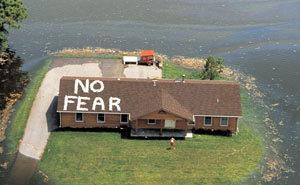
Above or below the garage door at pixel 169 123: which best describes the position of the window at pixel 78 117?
above

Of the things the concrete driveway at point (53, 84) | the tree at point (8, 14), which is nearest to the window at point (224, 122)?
the concrete driveway at point (53, 84)

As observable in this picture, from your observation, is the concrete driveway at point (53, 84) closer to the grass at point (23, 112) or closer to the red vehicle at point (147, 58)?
the grass at point (23, 112)

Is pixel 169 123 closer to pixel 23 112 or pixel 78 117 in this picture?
pixel 78 117

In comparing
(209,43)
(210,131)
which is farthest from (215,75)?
(209,43)

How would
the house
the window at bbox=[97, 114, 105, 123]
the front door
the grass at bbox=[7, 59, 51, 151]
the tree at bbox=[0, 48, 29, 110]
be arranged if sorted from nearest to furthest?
the grass at bbox=[7, 59, 51, 151], the house, the front door, the window at bbox=[97, 114, 105, 123], the tree at bbox=[0, 48, 29, 110]

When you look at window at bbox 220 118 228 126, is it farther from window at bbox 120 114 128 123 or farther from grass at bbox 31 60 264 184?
window at bbox 120 114 128 123

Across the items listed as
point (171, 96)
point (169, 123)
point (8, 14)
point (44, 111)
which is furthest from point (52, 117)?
point (8, 14)

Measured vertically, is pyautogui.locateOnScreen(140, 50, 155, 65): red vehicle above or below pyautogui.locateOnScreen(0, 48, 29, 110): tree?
above

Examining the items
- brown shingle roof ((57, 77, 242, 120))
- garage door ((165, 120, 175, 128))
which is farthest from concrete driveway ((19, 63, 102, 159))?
garage door ((165, 120, 175, 128))
